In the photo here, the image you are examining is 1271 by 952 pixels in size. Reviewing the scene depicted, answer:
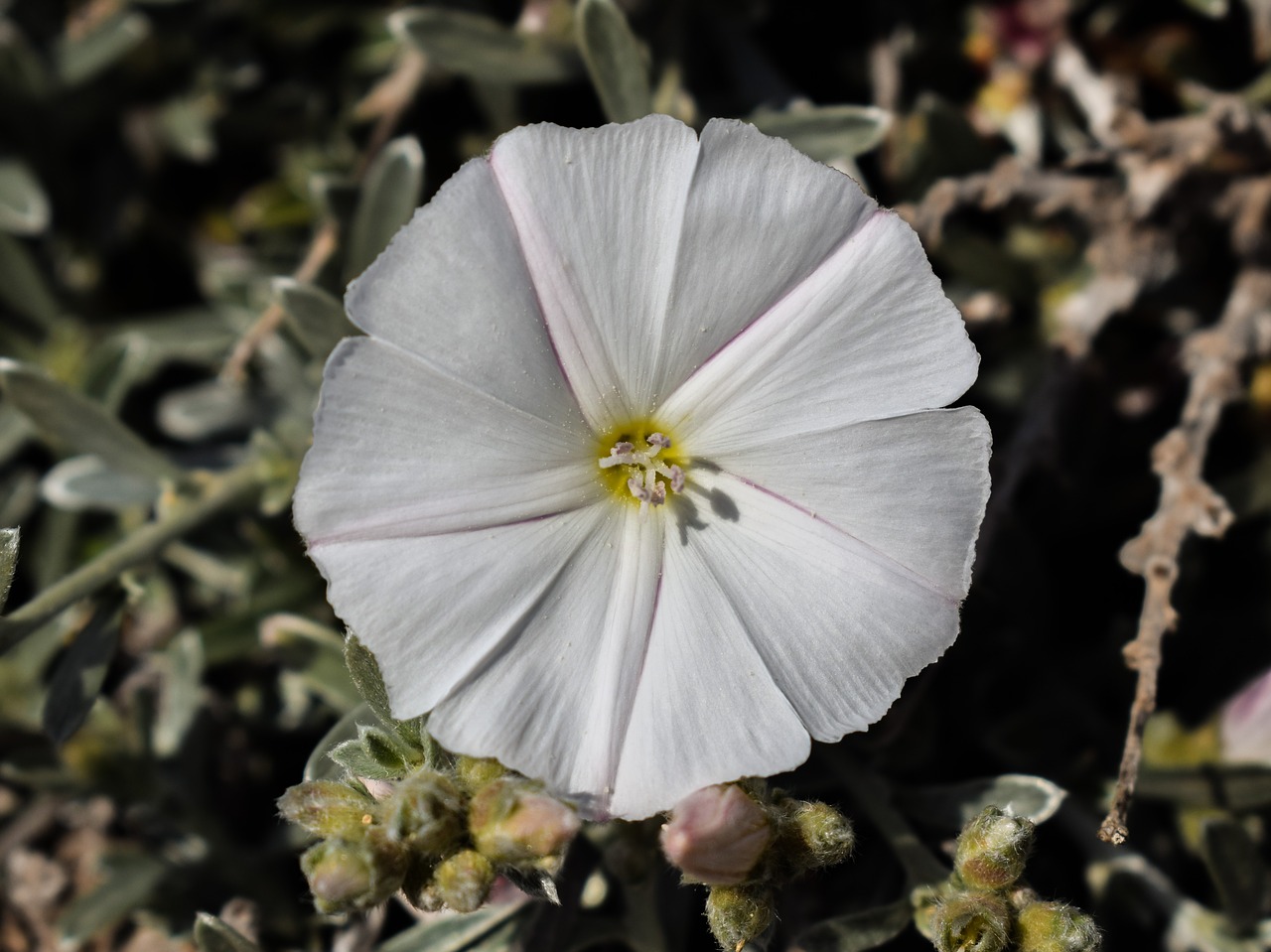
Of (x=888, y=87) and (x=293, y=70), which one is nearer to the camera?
(x=888, y=87)

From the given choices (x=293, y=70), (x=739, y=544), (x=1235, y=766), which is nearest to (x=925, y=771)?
(x=1235, y=766)

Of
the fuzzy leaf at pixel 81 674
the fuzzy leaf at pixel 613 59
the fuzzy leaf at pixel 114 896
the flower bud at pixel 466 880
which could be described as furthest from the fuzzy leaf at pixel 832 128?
the fuzzy leaf at pixel 114 896

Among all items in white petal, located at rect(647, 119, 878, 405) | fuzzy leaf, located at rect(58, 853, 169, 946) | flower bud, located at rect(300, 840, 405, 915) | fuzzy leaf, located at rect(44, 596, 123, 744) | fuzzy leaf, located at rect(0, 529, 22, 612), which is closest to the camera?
flower bud, located at rect(300, 840, 405, 915)

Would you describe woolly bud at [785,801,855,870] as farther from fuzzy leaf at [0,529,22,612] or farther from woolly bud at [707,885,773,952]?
fuzzy leaf at [0,529,22,612]

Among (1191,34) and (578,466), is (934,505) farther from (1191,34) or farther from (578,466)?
(1191,34)

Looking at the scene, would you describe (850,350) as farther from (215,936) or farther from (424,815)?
(215,936)

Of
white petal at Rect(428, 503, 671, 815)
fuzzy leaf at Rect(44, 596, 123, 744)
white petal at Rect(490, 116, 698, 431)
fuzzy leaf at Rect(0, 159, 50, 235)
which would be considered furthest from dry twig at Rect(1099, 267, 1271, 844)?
fuzzy leaf at Rect(0, 159, 50, 235)
